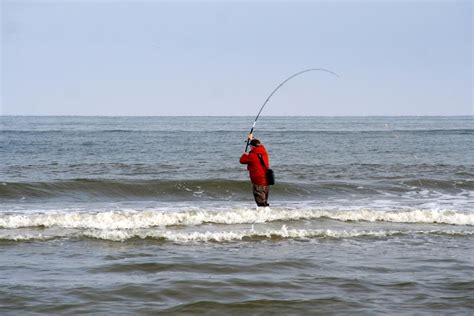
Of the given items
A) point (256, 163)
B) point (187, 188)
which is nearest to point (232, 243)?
point (256, 163)

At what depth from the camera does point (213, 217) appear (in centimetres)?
1266

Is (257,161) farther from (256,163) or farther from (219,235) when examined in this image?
(219,235)

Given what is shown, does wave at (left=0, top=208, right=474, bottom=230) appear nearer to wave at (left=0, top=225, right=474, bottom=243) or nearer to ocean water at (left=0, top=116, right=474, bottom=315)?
ocean water at (left=0, top=116, right=474, bottom=315)

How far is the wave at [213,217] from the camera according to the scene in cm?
1183

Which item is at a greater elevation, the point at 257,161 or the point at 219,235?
the point at 257,161

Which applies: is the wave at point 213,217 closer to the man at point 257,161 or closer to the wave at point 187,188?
the man at point 257,161

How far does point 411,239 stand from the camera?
10.6 m

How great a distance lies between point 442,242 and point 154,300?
17.2ft

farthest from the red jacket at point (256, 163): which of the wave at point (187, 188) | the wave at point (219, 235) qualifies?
the wave at point (187, 188)

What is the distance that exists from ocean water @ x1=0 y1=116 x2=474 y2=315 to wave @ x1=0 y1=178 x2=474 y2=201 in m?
0.05

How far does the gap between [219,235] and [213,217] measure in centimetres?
199

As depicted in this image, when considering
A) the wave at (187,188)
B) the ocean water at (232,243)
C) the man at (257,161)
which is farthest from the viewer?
the wave at (187,188)

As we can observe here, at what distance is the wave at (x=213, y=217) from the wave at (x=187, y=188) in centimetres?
480

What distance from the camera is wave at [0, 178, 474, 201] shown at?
1778 cm
